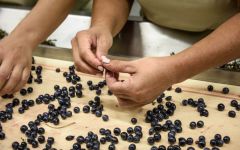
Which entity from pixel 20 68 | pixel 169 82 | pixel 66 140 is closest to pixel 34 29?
pixel 20 68

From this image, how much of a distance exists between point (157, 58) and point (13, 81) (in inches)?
20.8

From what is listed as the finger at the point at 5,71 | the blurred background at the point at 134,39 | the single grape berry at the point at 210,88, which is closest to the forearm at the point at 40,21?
the finger at the point at 5,71

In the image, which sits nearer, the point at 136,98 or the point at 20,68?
the point at 136,98

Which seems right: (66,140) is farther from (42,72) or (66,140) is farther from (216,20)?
(216,20)

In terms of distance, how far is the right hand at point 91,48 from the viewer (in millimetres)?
1483

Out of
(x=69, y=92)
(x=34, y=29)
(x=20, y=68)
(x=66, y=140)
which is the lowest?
(x=66, y=140)

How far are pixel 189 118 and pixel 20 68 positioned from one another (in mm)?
647

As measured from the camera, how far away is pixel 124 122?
5.03ft

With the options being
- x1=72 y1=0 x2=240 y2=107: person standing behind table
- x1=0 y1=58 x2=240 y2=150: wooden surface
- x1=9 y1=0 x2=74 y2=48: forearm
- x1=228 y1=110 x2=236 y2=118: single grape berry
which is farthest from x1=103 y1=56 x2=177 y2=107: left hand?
x1=9 y1=0 x2=74 y2=48: forearm

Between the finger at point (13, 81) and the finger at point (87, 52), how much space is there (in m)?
0.24

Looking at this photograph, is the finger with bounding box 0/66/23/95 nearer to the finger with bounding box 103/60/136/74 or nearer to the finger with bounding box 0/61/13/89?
the finger with bounding box 0/61/13/89

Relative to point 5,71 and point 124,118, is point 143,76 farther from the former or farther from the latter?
point 5,71

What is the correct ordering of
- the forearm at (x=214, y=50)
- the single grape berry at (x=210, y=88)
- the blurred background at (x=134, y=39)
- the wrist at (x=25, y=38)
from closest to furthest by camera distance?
the forearm at (x=214, y=50) → the wrist at (x=25, y=38) → the single grape berry at (x=210, y=88) → the blurred background at (x=134, y=39)

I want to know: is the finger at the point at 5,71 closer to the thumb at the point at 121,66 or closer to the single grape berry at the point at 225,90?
the thumb at the point at 121,66
